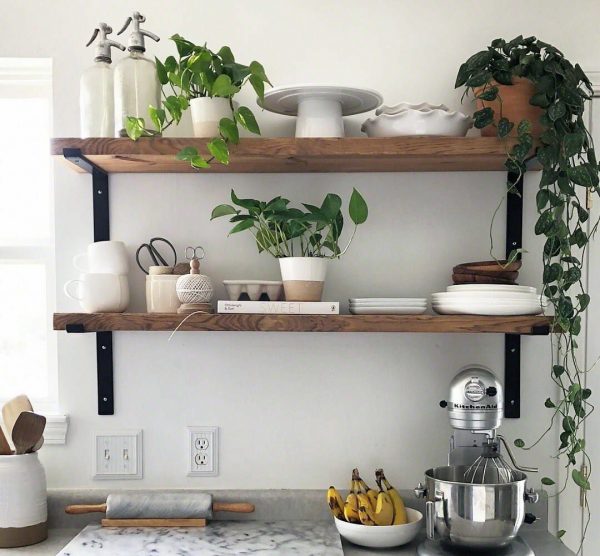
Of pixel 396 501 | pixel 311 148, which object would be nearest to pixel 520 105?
pixel 311 148

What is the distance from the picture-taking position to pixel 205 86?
158 centimetres

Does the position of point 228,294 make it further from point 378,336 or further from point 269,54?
point 269,54

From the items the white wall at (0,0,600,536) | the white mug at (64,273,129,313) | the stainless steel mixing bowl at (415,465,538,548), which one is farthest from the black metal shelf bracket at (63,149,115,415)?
the stainless steel mixing bowl at (415,465,538,548)

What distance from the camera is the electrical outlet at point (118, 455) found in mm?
1827

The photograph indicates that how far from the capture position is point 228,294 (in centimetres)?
172

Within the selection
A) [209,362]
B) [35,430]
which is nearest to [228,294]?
[209,362]

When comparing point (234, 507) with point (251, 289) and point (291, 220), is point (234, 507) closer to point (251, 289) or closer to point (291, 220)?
point (251, 289)

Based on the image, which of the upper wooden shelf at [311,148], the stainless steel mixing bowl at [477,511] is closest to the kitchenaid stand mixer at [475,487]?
the stainless steel mixing bowl at [477,511]

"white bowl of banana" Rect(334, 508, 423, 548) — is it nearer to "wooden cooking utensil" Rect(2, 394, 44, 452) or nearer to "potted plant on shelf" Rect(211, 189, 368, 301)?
"potted plant on shelf" Rect(211, 189, 368, 301)

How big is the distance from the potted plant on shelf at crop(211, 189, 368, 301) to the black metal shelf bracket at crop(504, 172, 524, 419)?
413mm

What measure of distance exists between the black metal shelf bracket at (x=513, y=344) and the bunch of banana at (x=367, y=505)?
39 cm

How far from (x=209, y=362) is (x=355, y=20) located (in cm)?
97

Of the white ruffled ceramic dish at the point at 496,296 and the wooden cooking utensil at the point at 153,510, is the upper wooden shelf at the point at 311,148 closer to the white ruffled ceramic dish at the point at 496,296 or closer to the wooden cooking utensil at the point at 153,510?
the white ruffled ceramic dish at the point at 496,296

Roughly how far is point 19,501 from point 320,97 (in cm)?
117
